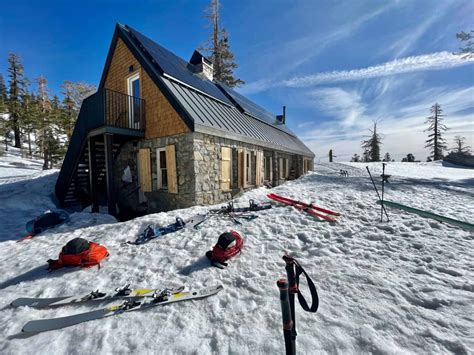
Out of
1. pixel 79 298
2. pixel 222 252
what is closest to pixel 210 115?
pixel 222 252

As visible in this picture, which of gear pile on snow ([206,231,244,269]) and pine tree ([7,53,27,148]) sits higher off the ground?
pine tree ([7,53,27,148])

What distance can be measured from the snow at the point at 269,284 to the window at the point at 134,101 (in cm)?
502

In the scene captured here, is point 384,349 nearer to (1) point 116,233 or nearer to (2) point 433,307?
(2) point 433,307

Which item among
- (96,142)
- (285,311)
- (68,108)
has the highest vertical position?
(68,108)

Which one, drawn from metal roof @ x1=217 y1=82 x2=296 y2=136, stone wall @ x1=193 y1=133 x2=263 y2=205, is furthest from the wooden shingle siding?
metal roof @ x1=217 y1=82 x2=296 y2=136

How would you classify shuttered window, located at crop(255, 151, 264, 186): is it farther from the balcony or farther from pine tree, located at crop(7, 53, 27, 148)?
pine tree, located at crop(7, 53, 27, 148)

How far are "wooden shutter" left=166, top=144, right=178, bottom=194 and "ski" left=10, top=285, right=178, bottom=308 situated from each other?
503 cm

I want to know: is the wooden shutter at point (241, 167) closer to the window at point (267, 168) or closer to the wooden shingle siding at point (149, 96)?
the window at point (267, 168)

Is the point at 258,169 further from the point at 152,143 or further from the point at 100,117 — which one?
the point at 100,117

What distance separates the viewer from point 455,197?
26.3 ft

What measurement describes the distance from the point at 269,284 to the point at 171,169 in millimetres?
6116

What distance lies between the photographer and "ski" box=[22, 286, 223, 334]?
8.09 ft

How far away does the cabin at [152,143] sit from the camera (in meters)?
7.78

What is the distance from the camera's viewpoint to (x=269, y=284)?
3.16 metres
